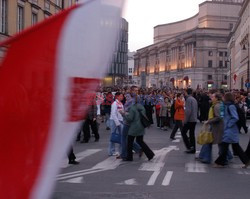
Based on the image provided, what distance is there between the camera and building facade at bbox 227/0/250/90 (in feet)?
248

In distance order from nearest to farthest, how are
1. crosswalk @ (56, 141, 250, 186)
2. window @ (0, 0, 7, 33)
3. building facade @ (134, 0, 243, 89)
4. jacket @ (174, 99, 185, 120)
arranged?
crosswalk @ (56, 141, 250, 186) → jacket @ (174, 99, 185, 120) → window @ (0, 0, 7, 33) → building facade @ (134, 0, 243, 89)

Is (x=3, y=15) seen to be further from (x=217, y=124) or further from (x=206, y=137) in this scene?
(x=217, y=124)

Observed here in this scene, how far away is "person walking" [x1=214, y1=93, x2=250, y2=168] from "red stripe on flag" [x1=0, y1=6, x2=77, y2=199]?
9.24m

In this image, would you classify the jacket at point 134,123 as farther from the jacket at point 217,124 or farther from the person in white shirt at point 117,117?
the jacket at point 217,124

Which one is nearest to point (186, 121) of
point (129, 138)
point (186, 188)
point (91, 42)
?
point (129, 138)

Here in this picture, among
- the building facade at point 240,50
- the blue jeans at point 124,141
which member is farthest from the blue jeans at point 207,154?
the building facade at point 240,50

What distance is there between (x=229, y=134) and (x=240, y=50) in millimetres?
81678

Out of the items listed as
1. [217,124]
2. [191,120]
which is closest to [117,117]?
[191,120]

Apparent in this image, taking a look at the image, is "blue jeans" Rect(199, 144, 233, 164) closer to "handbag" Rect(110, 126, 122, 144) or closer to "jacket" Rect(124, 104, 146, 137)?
"jacket" Rect(124, 104, 146, 137)

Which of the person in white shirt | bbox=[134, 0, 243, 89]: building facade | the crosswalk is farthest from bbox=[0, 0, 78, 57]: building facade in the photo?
bbox=[134, 0, 243, 89]: building facade

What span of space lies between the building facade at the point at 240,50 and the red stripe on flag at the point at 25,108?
212ft

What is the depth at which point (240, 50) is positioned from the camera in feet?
295

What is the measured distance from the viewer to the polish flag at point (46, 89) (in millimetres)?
1858

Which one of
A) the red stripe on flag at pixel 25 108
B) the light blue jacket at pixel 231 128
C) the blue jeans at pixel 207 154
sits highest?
the red stripe on flag at pixel 25 108
